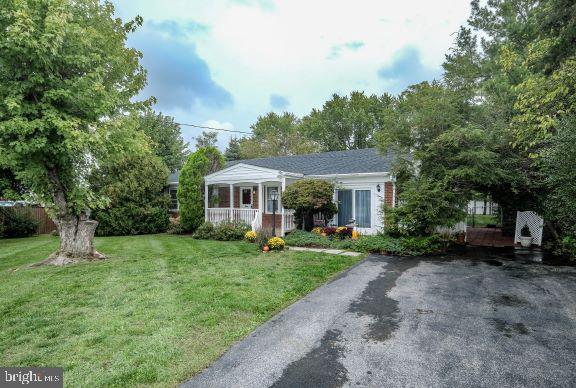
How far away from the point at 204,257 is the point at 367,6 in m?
11.6

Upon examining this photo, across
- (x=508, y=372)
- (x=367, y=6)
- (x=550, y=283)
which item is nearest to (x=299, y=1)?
(x=367, y=6)

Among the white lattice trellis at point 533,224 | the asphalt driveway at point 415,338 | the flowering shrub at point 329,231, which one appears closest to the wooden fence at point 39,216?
the flowering shrub at point 329,231

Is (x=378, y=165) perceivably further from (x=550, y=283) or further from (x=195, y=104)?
(x=195, y=104)

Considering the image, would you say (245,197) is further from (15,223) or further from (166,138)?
(166,138)

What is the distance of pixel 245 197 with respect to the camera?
17.6 m

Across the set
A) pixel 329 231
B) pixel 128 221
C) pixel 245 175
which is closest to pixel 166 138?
pixel 128 221

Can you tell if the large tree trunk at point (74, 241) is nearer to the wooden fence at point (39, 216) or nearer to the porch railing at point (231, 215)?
the porch railing at point (231, 215)

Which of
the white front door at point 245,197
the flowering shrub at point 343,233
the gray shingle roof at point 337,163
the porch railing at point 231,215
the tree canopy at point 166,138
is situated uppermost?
the tree canopy at point 166,138

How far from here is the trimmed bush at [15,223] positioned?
15359mm

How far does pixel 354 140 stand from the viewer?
3538cm

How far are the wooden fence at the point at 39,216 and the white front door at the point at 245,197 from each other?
9949 millimetres

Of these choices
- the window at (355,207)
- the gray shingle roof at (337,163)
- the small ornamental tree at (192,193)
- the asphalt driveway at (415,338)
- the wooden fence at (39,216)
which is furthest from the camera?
the wooden fence at (39,216)

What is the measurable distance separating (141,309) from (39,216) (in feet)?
54.5

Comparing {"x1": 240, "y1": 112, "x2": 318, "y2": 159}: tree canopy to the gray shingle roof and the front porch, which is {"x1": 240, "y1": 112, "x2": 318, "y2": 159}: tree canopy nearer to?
the gray shingle roof
